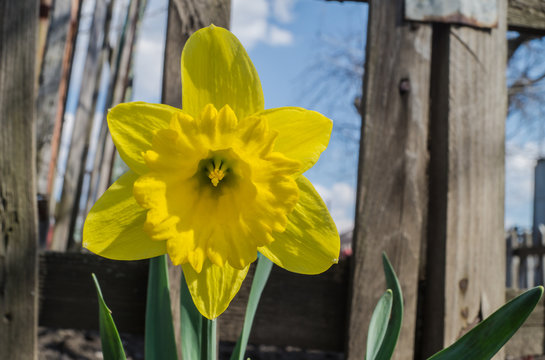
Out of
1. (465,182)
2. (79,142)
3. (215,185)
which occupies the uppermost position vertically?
(79,142)

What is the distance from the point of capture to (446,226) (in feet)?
3.90

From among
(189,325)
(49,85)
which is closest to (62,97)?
(49,85)

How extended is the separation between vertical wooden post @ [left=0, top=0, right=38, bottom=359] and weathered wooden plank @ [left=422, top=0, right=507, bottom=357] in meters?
1.05

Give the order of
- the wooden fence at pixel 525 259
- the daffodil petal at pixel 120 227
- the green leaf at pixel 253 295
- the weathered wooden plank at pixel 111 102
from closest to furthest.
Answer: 1. the daffodil petal at pixel 120 227
2. the green leaf at pixel 253 295
3. the weathered wooden plank at pixel 111 102
4. the wooden fence at pixel 525 259

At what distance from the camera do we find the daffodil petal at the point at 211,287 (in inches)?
20.2

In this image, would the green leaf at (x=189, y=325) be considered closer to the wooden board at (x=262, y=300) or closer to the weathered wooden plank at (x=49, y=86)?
the wooden board at (x=262, y=300)

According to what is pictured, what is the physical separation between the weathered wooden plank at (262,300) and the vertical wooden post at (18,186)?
59mm

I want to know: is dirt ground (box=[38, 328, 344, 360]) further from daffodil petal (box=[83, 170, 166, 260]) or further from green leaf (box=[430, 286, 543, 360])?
green leaf (box=[430, 286, 543, 360])

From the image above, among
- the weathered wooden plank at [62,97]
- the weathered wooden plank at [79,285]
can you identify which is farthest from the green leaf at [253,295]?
the weathered wooden plank at [62,97]

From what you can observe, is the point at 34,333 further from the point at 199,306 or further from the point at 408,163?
the point at 408,163

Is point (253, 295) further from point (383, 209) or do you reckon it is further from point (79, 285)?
point (79, 285)

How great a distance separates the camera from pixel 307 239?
52 centimetres

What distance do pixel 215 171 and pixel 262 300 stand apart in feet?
2.36

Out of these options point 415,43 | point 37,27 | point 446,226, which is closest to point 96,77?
point 37,27
